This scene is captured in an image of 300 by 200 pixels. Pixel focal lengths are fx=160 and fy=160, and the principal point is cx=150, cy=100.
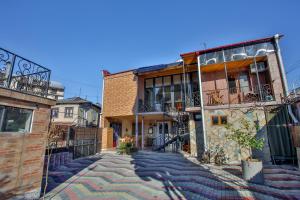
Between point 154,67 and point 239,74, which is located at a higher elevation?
point 154,67

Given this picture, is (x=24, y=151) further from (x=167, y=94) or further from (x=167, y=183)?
(x=167, y=94)

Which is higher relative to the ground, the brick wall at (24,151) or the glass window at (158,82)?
the glass window at (158,82)

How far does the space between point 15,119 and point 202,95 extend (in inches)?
365

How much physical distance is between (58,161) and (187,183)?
7.05 meters

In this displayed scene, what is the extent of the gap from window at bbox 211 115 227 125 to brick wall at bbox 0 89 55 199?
8479 mm

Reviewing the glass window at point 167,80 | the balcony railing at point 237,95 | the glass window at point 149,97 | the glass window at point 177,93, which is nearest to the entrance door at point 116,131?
the glass window at point 149,97

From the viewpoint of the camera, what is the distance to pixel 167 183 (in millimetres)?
5812

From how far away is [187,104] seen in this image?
11562mm

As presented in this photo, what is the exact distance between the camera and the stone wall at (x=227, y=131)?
8.68 m

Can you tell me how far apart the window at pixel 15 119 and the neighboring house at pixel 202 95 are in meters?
8.44

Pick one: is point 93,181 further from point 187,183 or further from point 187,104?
point 187,104

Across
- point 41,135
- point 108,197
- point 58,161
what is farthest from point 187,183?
point 58,161

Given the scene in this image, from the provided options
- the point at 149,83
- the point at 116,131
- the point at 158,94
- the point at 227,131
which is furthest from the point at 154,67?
the point at 116,131

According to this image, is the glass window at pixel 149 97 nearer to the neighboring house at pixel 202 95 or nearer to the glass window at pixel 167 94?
the neighboring house at pixel 202 95
